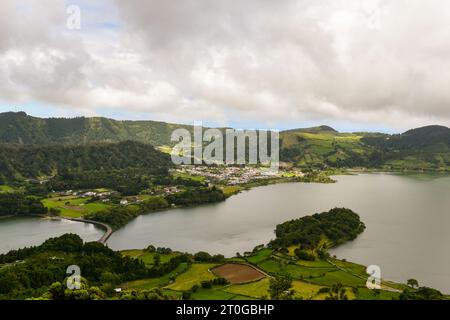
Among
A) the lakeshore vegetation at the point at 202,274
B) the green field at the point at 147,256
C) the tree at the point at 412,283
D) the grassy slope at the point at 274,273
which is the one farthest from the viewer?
the green field at the point at 147,256

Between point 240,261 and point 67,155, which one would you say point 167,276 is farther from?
point 67,155

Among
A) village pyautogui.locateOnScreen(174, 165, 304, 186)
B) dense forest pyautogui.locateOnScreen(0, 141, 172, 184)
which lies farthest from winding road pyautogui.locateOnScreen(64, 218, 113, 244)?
village pyautogui.locateOnScreen(174, 165, 304, 186)

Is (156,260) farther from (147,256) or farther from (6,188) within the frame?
→ (6,188)

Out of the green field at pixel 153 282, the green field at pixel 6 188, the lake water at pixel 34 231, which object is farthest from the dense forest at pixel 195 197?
the green field at pixel 153 282

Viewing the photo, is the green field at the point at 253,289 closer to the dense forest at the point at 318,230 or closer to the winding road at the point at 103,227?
the dense forest at the point at 318,230

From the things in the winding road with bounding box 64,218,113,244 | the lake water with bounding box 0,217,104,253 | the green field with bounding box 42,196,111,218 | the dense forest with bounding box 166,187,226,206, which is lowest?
the lake water with bounding box 0,217,104,253

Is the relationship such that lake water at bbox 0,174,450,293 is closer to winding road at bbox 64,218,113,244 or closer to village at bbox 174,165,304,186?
winding road at bbox 64,218,113,244

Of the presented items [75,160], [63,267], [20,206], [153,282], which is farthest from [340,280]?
[75,160]
